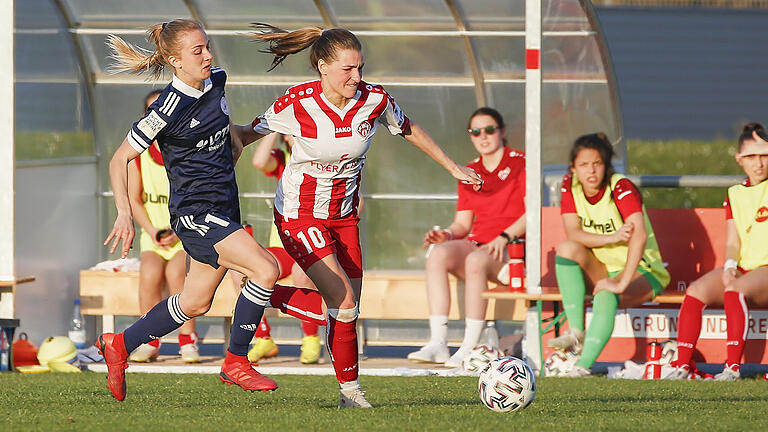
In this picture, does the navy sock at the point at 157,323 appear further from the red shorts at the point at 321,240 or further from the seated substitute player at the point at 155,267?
the seated substitute player at the point at 155,267

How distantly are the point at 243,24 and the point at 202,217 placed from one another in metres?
5.26

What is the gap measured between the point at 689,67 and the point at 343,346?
116 feet

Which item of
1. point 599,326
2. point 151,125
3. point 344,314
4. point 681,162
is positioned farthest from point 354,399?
point 681,162

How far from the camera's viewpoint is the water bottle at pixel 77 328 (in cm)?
1067

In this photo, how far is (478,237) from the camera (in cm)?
1020

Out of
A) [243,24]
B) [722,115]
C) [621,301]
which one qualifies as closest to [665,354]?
[621,301]

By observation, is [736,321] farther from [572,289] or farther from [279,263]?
[279,263]

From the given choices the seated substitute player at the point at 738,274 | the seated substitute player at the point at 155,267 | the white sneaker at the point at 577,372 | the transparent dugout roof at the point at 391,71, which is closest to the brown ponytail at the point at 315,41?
the seated substitute player at the point at 155,267

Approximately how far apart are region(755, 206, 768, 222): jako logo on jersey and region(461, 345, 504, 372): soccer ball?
1950mm

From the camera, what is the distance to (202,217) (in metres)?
6.82

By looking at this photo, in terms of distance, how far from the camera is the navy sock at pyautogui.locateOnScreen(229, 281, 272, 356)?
6.82 m

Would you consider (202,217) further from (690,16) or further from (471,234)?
(690,16)

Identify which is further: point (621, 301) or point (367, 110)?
point (621, 301)

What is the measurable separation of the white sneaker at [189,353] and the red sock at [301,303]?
112 inches
